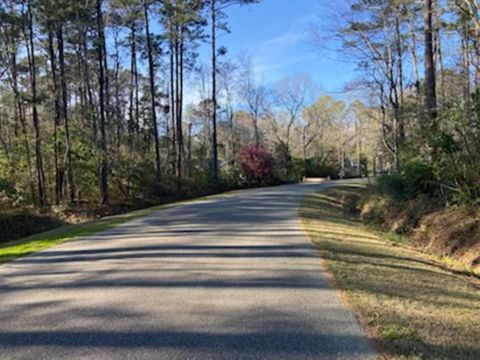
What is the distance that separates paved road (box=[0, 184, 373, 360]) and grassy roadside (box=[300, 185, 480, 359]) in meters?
0.26

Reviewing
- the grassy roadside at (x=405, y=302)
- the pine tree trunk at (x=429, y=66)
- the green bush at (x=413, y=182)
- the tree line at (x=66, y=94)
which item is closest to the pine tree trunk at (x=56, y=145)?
the tree line at (x=66, y=94)

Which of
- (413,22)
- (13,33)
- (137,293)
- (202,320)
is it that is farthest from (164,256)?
(413,22)

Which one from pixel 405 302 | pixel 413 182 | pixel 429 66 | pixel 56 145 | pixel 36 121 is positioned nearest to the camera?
pixel 405 302

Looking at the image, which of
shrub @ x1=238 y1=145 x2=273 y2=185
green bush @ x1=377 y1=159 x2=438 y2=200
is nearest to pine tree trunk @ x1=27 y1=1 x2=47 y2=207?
green bush @ x1=377 y1=159 x2=438 y2=200

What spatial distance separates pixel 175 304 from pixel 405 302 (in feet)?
8.86

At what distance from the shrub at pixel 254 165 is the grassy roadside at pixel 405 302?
25.0 m

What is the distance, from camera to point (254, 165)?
33.3 meters

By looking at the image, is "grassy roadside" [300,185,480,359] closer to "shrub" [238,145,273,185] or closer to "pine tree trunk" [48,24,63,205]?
"pine tree trunk" [48,24,63,205]

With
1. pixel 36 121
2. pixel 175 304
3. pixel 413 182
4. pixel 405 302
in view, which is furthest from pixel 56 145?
pixel 405 302

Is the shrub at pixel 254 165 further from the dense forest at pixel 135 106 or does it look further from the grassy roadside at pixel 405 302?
the grassy roadside at pixel 405 302

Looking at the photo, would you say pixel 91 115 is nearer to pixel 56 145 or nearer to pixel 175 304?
pixel 56 145

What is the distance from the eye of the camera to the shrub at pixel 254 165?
3334 cm

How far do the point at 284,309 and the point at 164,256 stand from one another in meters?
3.13

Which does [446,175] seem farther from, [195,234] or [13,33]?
[13,33]
